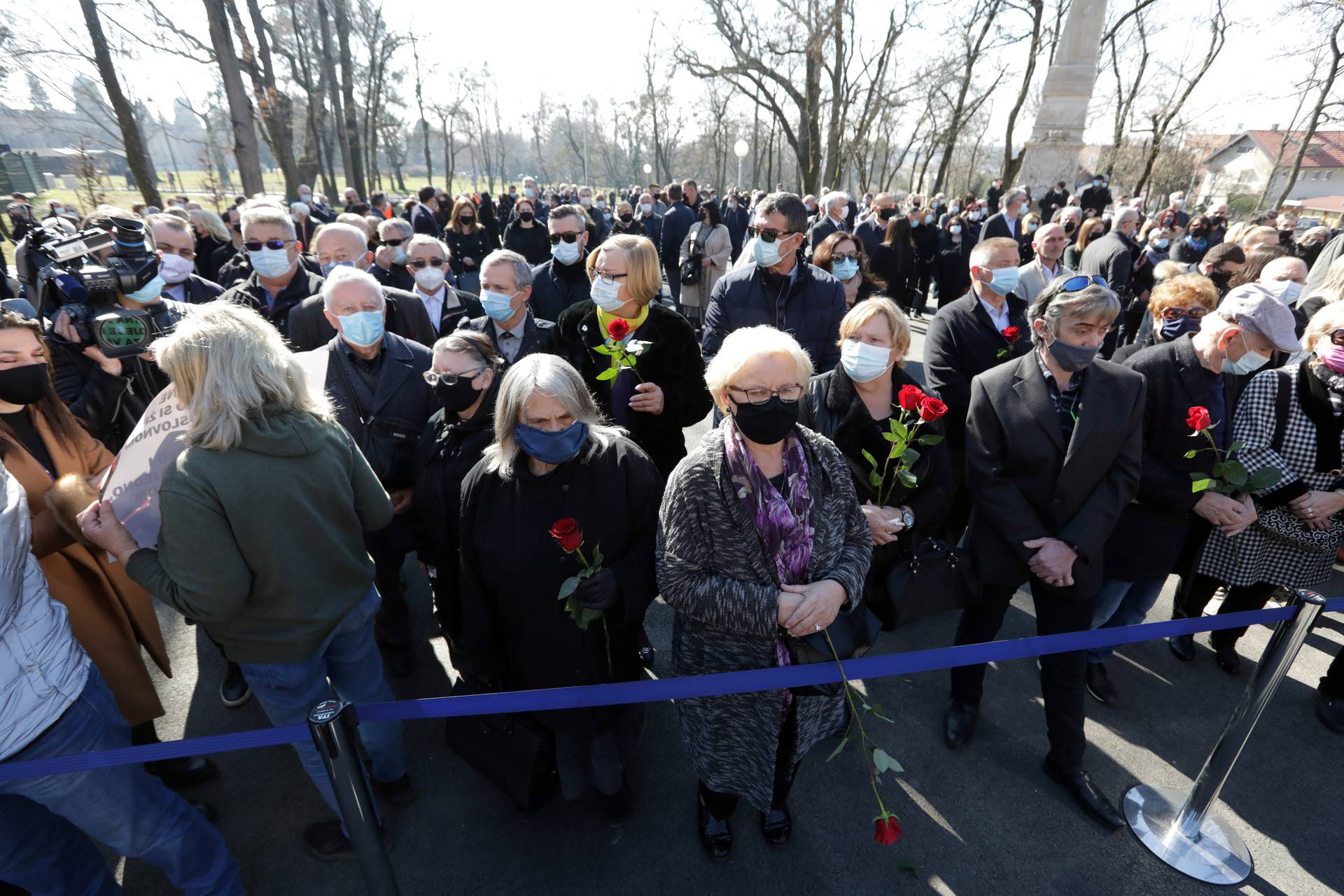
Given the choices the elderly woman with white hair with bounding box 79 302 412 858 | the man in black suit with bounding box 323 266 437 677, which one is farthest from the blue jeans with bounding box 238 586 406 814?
the man in black suit with bounding box 323 266 437 677

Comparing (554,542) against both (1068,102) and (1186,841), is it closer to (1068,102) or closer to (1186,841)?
(1186,841)

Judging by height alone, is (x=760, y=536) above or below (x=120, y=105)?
below

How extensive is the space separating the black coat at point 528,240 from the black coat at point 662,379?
18.9 ft

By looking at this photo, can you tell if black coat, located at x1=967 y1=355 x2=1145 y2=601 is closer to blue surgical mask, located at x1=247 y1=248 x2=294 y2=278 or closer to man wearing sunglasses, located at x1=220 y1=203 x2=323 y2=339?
man wearing sunglasses, located at x1=220 y1=203 x2=323 y2=339

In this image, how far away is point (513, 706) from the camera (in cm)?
185

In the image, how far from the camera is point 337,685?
253 centimetres

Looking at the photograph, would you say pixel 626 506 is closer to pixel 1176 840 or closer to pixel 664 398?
pixel 664 398

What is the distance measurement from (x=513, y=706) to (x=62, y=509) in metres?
1.71

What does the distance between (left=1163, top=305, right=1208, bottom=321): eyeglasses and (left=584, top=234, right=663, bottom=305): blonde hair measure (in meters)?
2.75

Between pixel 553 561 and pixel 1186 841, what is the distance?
273cm

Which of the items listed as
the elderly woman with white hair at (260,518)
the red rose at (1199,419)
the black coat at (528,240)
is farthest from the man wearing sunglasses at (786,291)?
the black coat at (528,240)

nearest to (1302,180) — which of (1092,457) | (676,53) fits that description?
(676,53)

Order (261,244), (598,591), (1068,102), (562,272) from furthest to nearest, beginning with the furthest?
(1068,102)
(562,272)
(261,244)
(598,591)

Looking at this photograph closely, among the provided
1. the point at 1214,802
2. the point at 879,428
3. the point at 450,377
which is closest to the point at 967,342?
the point at 879,428
